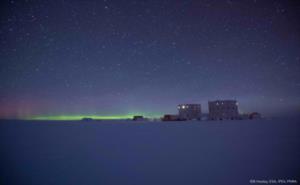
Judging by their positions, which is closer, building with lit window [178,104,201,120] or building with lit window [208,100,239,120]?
building with lit window [208,100,239,120]

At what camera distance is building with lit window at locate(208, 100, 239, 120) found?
3000 inches

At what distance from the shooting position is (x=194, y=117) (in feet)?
267

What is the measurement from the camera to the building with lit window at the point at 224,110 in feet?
250

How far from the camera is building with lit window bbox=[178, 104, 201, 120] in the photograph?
81250mm

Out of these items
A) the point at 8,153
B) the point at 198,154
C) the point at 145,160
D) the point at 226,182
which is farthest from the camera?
the point at 8,153

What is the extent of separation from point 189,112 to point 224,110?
16.2 m

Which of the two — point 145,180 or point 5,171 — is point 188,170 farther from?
→ point 5,171

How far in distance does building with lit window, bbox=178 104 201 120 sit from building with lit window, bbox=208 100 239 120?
21.6ft

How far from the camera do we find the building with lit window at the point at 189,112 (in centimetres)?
8125

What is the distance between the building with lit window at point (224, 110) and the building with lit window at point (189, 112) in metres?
6.58

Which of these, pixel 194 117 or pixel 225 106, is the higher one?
pixel 225 106

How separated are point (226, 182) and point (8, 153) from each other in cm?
1191

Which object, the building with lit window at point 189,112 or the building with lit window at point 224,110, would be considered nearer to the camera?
the building with lit window at point 224,110

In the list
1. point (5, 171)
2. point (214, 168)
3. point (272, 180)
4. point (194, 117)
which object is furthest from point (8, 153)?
point (194, 117)
